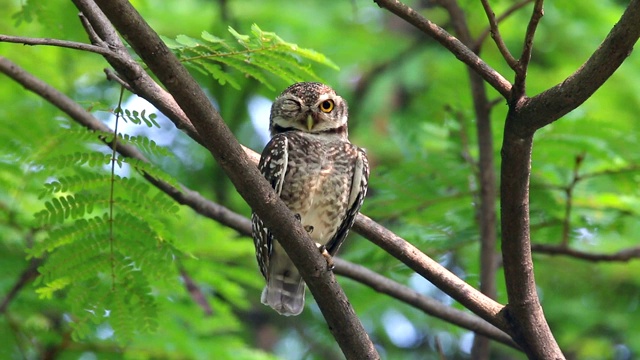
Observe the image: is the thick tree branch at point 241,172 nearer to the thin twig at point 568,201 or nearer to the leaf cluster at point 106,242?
the leaf cluster at point 106,242

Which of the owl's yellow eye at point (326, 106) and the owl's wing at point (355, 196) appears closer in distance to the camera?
the owl's wing at point (355, 196)

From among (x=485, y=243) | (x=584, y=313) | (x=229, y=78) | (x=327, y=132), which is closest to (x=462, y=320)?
(x=485, y=243)

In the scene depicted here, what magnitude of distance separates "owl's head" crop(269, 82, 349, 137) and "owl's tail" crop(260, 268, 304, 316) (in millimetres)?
746

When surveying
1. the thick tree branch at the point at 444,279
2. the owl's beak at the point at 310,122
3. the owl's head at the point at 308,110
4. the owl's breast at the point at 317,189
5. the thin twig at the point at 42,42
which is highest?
the owl's head at the point at 308,110

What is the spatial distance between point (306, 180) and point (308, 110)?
44cm

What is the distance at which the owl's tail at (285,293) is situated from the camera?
4301 mm

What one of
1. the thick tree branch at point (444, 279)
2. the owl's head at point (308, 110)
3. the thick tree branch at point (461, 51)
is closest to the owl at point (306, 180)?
the owl's head at point (308, 110)

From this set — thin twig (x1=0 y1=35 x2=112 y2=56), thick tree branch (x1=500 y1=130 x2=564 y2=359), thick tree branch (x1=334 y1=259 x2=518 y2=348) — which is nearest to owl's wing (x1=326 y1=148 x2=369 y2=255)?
thick tree branch (x1=334 y1=259 x2=518 y2=348)

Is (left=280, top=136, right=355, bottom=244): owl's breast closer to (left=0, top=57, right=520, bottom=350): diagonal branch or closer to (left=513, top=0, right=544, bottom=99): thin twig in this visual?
(left=0, top=57, right=520, bottom=350): diagonal branch

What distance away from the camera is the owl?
4.14 metres

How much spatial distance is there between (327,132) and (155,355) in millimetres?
1614

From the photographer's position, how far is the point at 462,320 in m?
4.13

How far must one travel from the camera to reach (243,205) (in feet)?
24.8

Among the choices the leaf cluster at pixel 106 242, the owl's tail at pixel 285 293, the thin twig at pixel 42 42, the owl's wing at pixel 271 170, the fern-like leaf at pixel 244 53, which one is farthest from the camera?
the owl's tail at pixel 285 293
